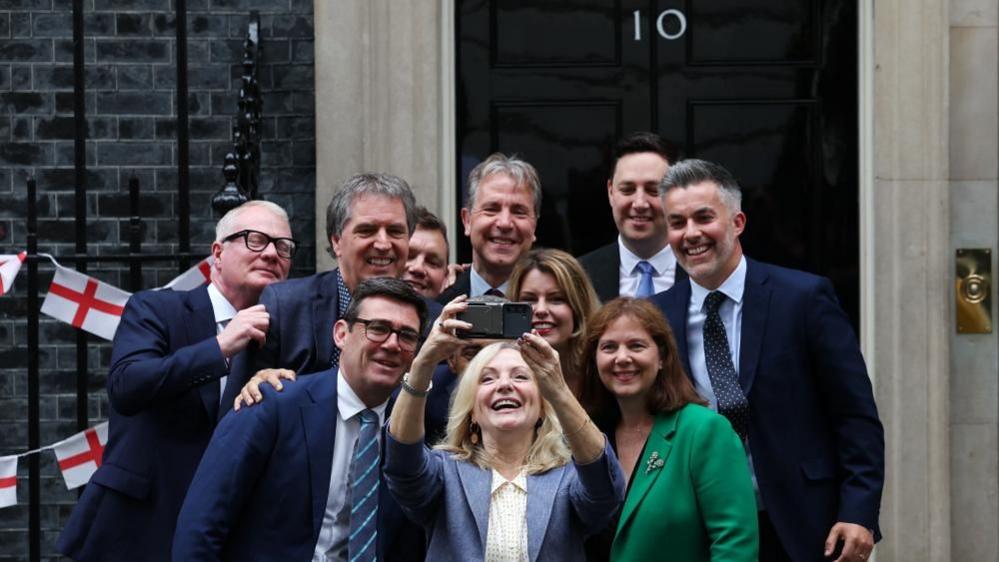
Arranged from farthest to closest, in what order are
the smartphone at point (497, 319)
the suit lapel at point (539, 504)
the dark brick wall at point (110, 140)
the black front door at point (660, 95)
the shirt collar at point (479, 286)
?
the black front door at point (660, 95) → the dark brick wall at point (110, 140) → the shirt collar at point (479, 286) → the suit lapel at point (539, 504) → the smartphone at point (497, 319)

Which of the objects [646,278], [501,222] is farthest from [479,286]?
[646,278]

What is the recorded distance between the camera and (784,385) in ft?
19.2

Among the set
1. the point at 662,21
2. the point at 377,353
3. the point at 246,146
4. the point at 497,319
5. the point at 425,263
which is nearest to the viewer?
the point at 497,319

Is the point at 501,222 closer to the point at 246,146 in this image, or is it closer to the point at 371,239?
the point at 371,239

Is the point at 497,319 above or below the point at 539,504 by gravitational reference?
above

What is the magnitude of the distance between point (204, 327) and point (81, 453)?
157 cm

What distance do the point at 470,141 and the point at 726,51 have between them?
3.83 feet

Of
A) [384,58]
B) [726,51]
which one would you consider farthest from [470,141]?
[726,51]

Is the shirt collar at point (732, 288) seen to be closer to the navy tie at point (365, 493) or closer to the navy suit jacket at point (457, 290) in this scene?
the navy suit jacket at point (457, 290)

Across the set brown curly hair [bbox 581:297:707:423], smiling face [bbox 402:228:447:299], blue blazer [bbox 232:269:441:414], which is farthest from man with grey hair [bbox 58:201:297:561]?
brown curly hair [bbox 581:297:707:423]

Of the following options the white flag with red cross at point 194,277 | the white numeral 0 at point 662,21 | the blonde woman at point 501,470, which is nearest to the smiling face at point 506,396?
the blonde woman at point 501,470

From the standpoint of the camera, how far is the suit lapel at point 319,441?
546 centimetres

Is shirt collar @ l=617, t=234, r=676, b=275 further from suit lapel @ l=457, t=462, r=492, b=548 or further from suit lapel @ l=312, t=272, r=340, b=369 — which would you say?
suit lapel @ l=457, t=462, r=492, b=548

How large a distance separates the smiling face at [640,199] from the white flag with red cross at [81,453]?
8.07ft
